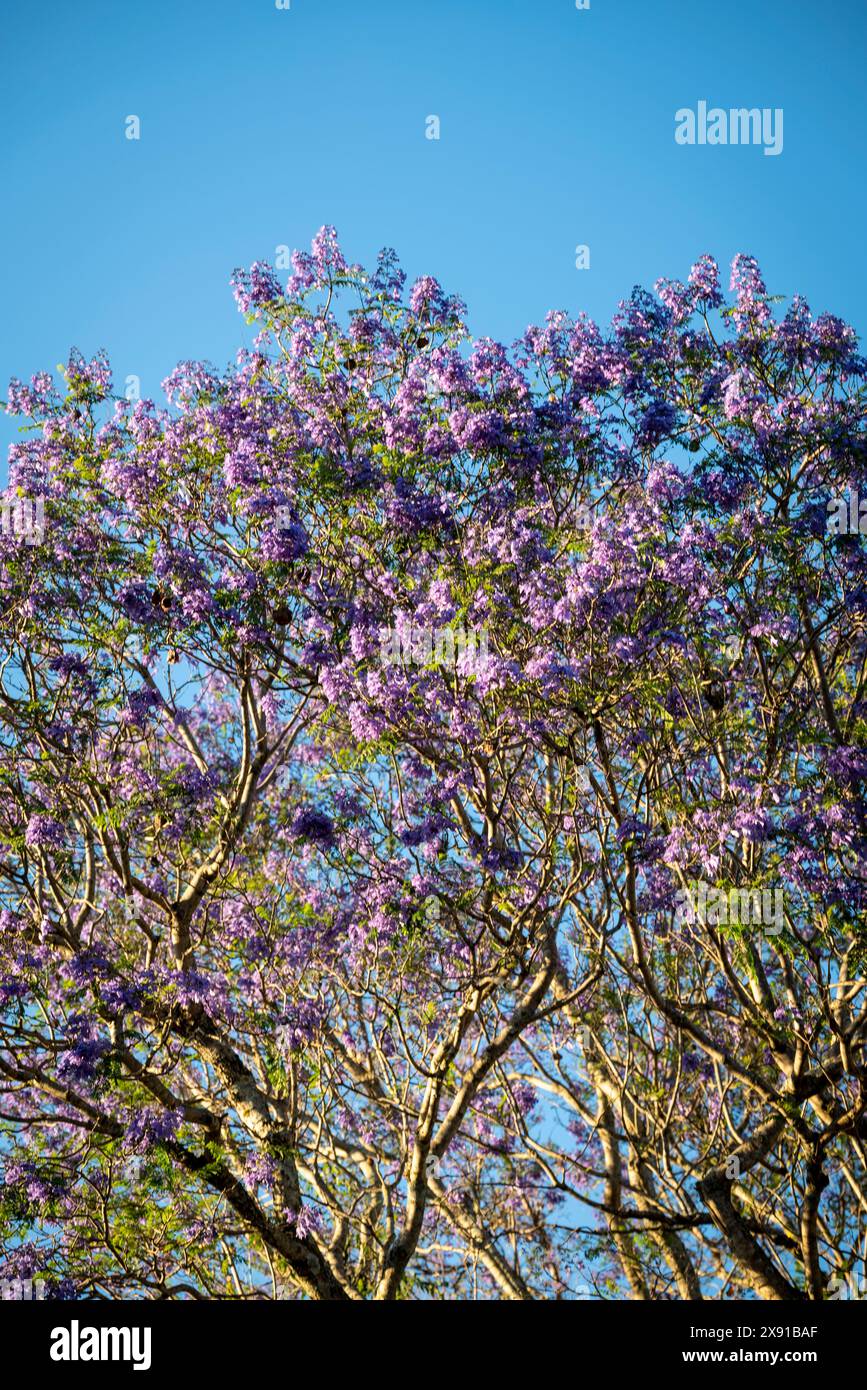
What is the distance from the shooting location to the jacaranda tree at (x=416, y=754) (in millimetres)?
8859

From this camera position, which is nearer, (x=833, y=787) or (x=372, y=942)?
(x=833, y=787)

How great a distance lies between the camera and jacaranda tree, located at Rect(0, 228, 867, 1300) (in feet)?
29.1

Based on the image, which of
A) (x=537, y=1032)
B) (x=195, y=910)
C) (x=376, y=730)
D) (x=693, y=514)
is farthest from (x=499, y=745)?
(x=537, y=1032)

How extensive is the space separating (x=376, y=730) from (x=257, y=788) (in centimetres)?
242

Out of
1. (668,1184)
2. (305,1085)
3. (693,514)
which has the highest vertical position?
(693,514)

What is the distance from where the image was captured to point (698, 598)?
9.07 metres

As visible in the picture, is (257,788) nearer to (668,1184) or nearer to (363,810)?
(363,810)

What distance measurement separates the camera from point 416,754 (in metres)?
9.66

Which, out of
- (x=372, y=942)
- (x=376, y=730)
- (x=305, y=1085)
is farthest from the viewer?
(x=305, y=1085)
